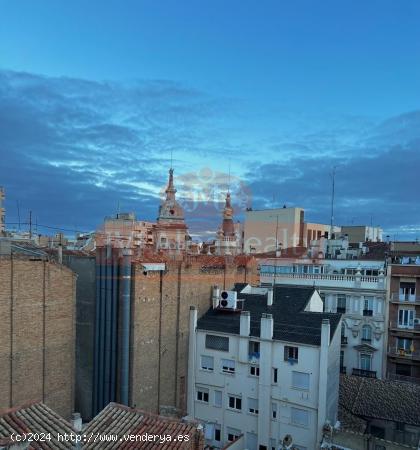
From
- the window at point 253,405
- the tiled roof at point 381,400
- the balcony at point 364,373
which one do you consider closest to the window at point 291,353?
the window at point 253,405

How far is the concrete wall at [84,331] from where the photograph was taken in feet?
73.1

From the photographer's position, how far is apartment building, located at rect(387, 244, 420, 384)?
2970cm

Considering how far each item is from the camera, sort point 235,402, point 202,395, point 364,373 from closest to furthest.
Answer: point 235,402, point 202,395, point 364,373

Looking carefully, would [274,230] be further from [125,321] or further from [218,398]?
[125,321]

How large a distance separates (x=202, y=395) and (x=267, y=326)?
6261 mm

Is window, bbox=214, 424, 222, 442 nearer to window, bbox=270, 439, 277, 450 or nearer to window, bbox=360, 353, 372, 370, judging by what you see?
window, bbox=270, 439, 277, 450

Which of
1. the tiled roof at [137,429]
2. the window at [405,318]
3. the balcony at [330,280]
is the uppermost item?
the balcony at [330,280]

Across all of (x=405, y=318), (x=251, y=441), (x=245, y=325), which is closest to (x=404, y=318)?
(x=405, y=318)

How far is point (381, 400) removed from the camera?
950 inches

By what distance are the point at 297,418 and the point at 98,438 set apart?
45.8ft

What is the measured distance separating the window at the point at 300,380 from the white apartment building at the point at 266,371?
50 millimetres

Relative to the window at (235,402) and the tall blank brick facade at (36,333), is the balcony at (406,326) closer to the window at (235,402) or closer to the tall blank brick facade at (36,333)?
the window at (235,402)

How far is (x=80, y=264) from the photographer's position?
22641mm

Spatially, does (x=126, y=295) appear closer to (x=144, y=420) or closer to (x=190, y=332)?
(x=190, y=332)
